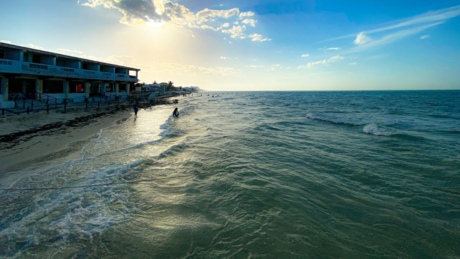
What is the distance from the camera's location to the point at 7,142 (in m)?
11.1

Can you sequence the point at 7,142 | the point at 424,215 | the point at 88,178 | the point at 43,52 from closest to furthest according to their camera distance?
the point at 424,215 → the point at 88,178 → the point at 7,142 → the point at 43,52

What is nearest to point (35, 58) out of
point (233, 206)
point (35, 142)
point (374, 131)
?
point (35, 142)

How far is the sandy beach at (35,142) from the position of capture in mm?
8549

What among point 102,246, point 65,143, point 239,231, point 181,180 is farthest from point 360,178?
point 65,143

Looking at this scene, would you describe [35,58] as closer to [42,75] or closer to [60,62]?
[60,62]

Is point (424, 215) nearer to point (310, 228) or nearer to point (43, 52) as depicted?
point (310, 228)

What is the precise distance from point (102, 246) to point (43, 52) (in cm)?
3582

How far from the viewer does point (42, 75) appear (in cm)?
2638

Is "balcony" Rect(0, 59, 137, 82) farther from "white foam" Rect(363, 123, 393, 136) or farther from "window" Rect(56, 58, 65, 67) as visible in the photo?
"white foam" Rect(363, 123, 393, 136)

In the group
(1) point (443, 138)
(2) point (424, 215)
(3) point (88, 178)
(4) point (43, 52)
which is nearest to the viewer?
(2) point (424, 215)

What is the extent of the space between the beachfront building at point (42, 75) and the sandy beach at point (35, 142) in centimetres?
1017

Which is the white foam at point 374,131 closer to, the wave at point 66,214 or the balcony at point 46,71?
the wave at point 66,214

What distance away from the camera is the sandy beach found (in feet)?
28.0

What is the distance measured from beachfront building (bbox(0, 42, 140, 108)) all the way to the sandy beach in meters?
10.2
